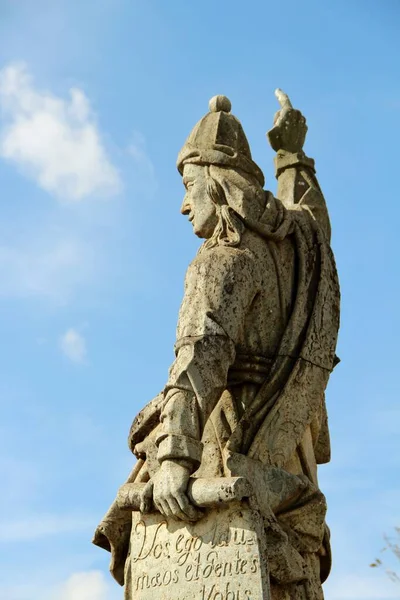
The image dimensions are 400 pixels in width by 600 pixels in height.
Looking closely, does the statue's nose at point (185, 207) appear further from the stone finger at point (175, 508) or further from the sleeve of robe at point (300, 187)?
the stone finger at point (175, 508)

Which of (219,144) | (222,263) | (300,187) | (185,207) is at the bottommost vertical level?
(222,263)

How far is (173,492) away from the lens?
7535mm

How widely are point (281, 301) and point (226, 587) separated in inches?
89.9

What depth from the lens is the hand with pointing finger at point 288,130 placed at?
389 inches

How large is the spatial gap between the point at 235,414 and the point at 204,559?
3.76 feet

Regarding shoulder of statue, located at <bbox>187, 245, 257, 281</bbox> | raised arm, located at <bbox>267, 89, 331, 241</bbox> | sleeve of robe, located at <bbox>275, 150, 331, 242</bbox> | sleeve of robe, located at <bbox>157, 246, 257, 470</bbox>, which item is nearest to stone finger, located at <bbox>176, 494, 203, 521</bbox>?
sleeve of robe, located at <bbox>157, 246, 257, 470</bbox>

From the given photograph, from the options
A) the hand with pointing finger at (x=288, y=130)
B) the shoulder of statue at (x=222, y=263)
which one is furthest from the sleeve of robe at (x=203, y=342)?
the hand with pointing finger at (x=288, y=130)

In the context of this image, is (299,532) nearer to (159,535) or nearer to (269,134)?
(159,535)

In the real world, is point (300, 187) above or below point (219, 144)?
above

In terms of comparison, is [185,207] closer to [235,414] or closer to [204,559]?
[235,414]

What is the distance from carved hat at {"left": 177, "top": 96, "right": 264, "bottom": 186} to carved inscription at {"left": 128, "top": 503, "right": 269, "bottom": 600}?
2.75 meters

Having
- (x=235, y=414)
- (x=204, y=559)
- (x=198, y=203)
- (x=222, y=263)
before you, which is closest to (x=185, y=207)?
(x=198, y=203)

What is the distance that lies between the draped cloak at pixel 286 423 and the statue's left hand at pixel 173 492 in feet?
1.37

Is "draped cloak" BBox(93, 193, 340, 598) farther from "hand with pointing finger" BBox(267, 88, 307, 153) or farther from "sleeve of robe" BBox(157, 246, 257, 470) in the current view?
"hand with pointing finger" BBox(267, 88, 307, 153)
